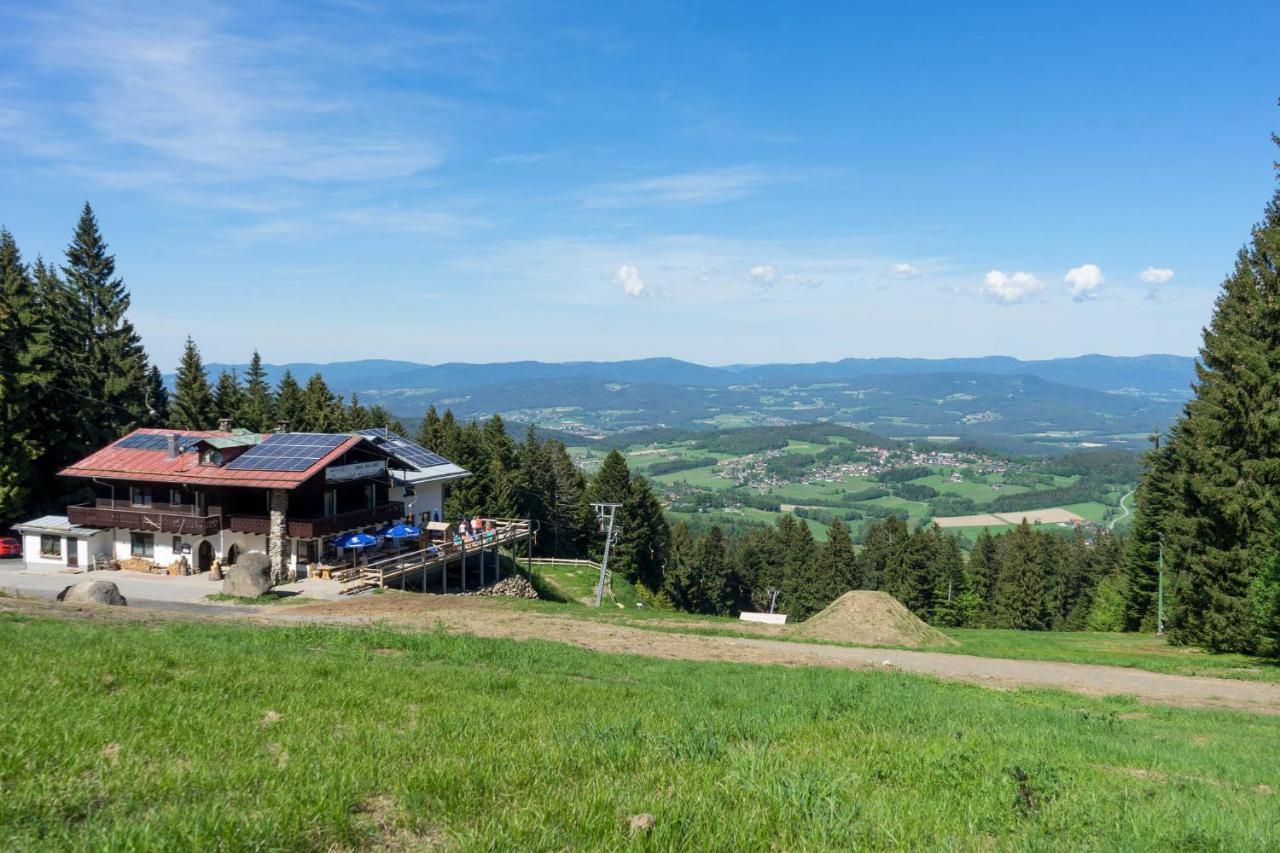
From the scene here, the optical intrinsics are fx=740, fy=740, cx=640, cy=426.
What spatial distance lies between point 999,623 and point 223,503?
249 feet

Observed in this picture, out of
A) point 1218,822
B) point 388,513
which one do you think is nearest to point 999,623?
point 388,513

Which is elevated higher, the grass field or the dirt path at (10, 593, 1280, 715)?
the grass field

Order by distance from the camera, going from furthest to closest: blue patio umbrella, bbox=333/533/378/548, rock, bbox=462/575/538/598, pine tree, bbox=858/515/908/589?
pine tree, bbox=858/515/908/589
rock, bbox=462/575/538/598
blue patio umbrella, bbox=333/533/378/548

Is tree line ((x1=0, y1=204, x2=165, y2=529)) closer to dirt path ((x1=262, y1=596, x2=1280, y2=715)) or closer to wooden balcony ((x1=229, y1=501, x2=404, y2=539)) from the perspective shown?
wooden balcony ((x1=229, y1=501, x2=404, y2=539))

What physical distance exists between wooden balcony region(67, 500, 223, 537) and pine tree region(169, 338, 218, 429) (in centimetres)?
2309

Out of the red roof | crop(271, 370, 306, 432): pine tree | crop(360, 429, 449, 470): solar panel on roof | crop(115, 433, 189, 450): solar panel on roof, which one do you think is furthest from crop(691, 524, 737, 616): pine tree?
crop(115, 433, 189, 450): solar panel on roof

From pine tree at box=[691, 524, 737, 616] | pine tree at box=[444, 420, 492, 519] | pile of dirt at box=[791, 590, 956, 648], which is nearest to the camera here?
pile of dirt at box=[791, 590, 956, 648]

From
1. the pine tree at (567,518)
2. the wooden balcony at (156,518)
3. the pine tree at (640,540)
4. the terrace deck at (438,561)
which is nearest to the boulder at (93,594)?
the terrace deck at (438,561)

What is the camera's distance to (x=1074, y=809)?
6637mm

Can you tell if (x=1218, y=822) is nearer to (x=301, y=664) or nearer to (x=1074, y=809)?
(x=1074, y=809)

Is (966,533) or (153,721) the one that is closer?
(153,721)

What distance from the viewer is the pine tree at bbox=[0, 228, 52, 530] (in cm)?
4200

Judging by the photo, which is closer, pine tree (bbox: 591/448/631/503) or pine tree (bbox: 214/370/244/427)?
Answer: pine tree (bbox: 214/370/244/427)

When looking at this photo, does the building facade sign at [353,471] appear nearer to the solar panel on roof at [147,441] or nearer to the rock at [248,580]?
the rock at [248,580]
